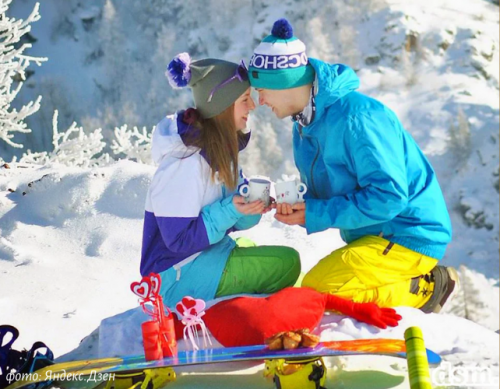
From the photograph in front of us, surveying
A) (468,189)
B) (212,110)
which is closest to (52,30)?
(468,189)

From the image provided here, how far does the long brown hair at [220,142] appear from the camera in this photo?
2842mm

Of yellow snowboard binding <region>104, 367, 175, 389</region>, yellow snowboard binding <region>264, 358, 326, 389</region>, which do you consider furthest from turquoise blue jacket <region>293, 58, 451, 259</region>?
yellow snowboard binding <region>104, 367, 175, 389</region>

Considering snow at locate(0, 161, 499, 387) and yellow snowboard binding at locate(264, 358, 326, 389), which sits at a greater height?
snow at locate(0, 161, 499, 387)

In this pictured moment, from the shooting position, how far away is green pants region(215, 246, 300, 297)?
2.92 metres

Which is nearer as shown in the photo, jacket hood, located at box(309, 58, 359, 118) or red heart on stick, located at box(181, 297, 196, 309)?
red heart on stick, located at box(181, 297, 196, 309)

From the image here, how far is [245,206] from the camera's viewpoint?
2773 millimetres

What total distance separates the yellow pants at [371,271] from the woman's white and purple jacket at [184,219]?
0.36 meters

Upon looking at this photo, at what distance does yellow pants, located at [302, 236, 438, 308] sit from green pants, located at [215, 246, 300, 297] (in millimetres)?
114

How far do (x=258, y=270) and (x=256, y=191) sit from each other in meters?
0.32

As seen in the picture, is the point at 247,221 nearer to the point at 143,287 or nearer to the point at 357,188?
the point at 357,188

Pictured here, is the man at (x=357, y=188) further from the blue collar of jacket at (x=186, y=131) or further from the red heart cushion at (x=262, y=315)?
the blue collar of jacket at (x=186, y=131)

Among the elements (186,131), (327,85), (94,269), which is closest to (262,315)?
(186,131)

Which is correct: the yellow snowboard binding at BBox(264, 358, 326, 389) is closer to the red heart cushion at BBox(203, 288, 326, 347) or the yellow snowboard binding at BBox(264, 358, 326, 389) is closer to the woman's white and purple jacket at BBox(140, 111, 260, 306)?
the red heart cushion at BBox(203, 288, 326, 347)

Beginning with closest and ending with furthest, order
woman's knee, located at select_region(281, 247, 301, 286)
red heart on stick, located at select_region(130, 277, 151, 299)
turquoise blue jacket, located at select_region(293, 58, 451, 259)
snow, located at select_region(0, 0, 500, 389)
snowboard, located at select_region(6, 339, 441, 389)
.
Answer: snowboard, located at select_region(6, 339, 441, 389) → red heart on stick, located at select_region(130, 277, 151, 299) → turquoise blue jacket, located at select_region(293, 58, 451, 259) → woman's knee, located at select_region(281, 247, 301, 286) → snow, located at select_region(0, 0, 500, 389)
